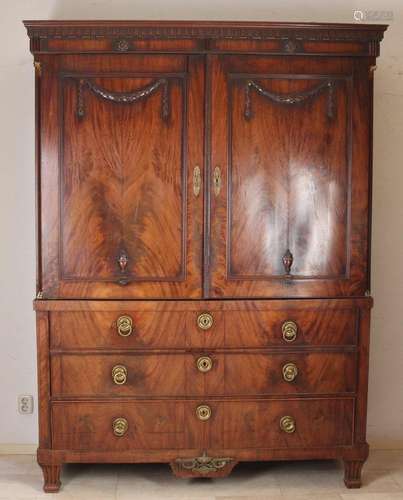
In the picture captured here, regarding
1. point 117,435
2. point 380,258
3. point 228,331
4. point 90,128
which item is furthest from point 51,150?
point 380,258

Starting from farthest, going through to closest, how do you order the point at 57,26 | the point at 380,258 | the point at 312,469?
the point at 380,258 < the point at 312,469 < the point at 57,26

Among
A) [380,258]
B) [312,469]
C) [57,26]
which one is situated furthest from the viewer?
[380,258]

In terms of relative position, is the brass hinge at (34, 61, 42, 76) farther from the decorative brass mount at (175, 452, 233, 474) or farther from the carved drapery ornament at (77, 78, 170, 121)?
the decorative brass mount at (175, 452, 233, 474)

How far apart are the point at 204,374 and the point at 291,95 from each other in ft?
4.04

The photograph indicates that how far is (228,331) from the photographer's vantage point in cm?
292

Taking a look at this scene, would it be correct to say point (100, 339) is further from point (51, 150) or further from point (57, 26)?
point (57, 26)

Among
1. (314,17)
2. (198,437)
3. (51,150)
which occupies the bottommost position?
(198,437)

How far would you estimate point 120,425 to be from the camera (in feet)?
9.59

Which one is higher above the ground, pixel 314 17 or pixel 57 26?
pixel 314 17

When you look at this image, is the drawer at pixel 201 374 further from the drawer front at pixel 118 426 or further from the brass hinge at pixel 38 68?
the brass hinge at pixel 38 68

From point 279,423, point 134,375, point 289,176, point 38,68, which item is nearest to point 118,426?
point 134,375

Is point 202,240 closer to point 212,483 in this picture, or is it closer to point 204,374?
point 204,374

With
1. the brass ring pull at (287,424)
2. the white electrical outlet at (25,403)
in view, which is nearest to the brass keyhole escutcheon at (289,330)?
the brass ring pull at (287,424)

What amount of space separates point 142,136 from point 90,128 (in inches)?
8.5
